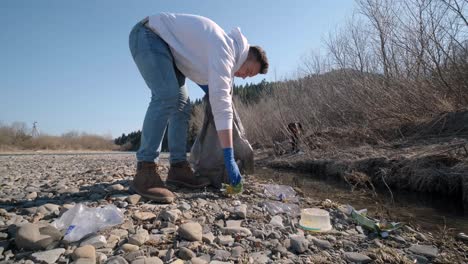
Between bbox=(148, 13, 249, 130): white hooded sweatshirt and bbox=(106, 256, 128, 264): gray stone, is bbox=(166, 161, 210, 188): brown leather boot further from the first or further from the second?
bbox=(106, 256, 128, 264): gray stone

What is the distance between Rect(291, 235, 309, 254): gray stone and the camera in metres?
1.71

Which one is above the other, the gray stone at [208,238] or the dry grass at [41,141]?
the dry grass at [41,141]

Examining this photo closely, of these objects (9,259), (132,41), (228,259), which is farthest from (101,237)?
(132,41)

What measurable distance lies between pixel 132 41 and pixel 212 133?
121cm

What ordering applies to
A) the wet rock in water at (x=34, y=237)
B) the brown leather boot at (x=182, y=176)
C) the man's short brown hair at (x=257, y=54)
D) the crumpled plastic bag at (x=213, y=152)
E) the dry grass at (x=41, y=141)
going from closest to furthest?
the wet rock in water at (x=34, y=237), the man's short brown hair at (x=257, y=54), the brown leather boot at (x=182, y=176), the crumpled plastic bag at (x=213, y=152), the dry grass at (x=41, y=141)

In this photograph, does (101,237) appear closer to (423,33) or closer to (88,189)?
(88,189)

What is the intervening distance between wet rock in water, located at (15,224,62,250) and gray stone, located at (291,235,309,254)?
1.28 m

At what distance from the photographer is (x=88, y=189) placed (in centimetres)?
299

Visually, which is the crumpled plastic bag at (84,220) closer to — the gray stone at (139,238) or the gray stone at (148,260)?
the gray stone at (139,238)

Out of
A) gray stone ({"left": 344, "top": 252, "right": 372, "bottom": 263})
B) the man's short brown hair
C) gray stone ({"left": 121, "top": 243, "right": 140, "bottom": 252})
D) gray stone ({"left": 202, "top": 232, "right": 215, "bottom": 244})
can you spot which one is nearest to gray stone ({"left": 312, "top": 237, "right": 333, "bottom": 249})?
gray stone ({"left": 344, "top": 252, "right": 372, "bottom": 263})

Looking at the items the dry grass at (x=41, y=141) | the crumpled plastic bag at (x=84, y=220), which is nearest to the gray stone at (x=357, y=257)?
the crumpled plastic bag at (x=84, y=220)

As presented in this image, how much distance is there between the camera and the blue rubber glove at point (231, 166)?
8.14 feet

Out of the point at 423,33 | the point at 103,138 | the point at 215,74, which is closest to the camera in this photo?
the point at 215,74

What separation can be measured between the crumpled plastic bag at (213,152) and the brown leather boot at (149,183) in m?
0.76
